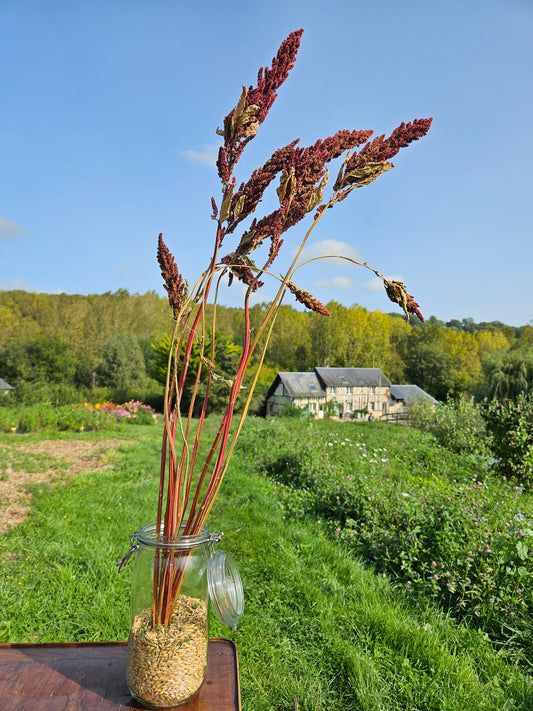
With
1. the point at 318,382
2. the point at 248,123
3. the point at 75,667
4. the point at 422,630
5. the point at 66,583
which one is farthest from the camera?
the point at 318,382

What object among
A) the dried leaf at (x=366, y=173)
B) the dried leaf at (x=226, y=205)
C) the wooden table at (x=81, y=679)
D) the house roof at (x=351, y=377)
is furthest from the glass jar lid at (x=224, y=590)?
the house roof at (x=351, y=377)

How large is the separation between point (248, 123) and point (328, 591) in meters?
3.38

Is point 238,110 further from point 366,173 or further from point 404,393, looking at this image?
point 404,393

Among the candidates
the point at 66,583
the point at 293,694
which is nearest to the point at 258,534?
the point at 66,583

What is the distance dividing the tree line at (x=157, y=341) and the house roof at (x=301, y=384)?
3608mm

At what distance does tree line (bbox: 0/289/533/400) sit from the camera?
27.1 m

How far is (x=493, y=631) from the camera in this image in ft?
9.80

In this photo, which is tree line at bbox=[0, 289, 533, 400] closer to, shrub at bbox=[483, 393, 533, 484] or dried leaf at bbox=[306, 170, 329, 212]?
shrub at bbox=[483, 393, 533, 484]

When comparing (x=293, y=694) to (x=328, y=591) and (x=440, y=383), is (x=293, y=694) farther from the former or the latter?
(x=440, y=383)

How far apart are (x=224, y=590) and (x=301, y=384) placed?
2192cm

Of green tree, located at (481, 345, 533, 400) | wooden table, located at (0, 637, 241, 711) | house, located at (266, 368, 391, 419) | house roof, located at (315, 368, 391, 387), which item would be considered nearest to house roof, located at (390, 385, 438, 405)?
house, located at (266, 368, 391, 419)

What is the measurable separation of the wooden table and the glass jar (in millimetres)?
65

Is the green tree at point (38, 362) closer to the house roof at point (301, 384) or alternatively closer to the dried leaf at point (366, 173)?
the house roof at point (301, 384)

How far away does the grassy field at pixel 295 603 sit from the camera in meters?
2.40
